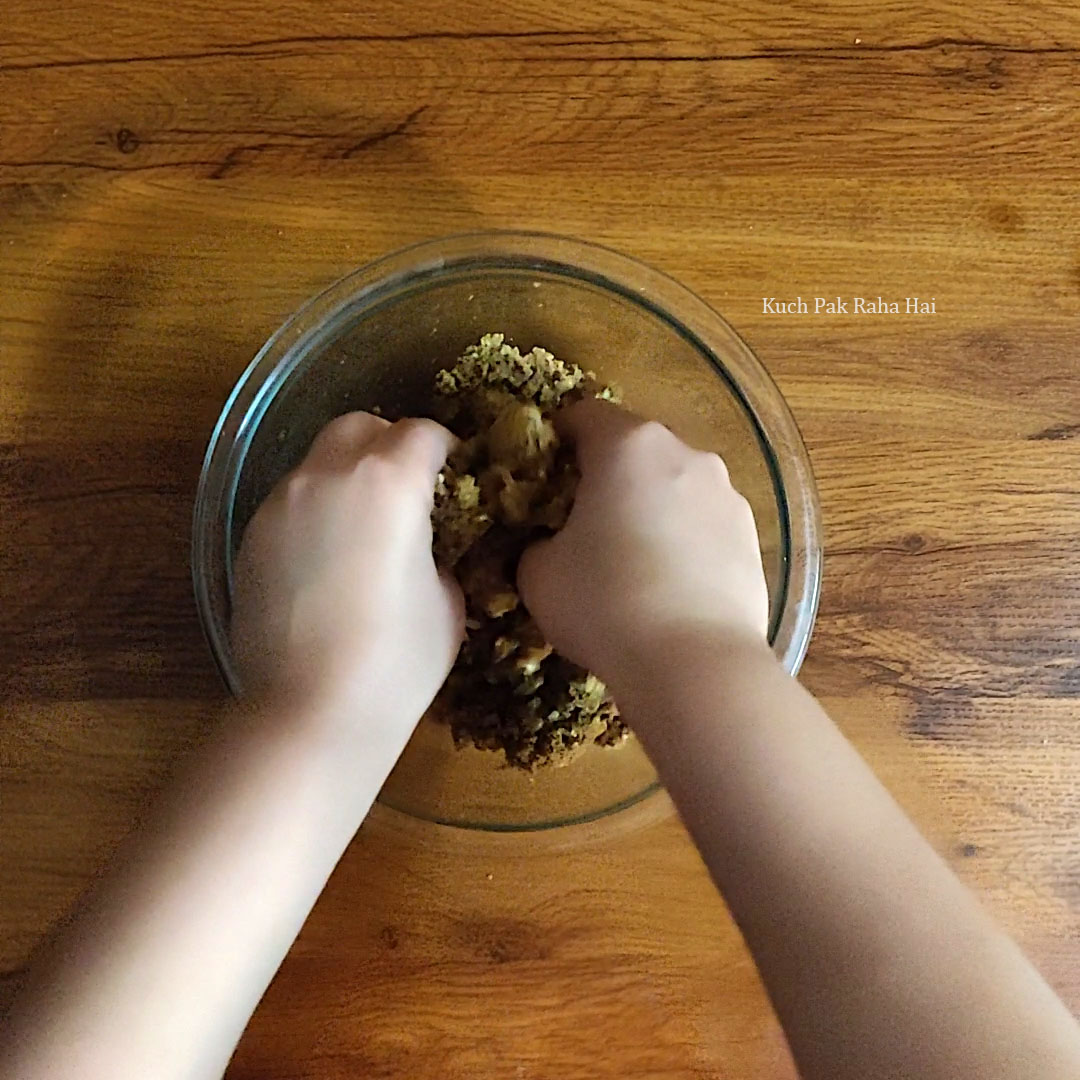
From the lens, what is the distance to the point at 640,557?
44 centimetres

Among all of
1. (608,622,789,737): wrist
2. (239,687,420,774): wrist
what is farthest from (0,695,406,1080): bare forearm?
(608,622,789,737): wrist

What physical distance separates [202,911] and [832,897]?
211mm

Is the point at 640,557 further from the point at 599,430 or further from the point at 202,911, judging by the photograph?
the point at 202,911

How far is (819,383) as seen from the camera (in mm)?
544

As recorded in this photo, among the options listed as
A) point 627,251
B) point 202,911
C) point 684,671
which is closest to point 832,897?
point 684,671

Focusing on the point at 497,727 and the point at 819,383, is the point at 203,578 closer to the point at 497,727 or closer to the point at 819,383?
the point at 497,727

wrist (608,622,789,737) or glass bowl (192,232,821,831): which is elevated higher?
glass bowl (192,232,821,831)

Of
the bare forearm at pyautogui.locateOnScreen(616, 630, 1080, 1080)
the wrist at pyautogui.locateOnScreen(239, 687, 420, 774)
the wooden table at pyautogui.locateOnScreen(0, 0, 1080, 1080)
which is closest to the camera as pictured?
the bare forearm at pyautogui.locateOnScreen(616, 630, 1080, 1080)

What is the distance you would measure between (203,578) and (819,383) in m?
0.32

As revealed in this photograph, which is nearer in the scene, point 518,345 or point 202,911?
point 202,911

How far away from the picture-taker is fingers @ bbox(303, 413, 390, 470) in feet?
1.53

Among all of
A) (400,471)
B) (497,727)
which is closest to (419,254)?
(400,471)

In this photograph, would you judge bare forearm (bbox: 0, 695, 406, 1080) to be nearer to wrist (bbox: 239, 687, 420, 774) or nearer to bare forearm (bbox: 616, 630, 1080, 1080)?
wrist (bbox: 239, 687, 420, 774)

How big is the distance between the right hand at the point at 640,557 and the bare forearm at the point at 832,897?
20 mm
